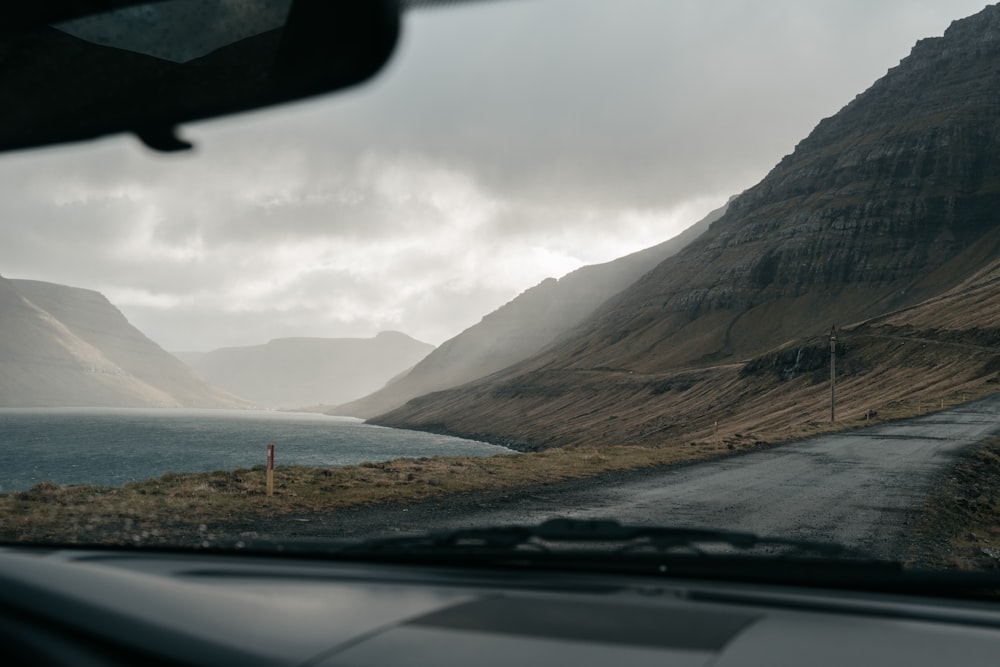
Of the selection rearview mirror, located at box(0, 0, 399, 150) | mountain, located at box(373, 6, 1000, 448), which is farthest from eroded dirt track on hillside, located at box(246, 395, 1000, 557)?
mountain, located at box(373, 6, 1000, 448)

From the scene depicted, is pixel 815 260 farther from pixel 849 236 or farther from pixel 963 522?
pixel 963 522

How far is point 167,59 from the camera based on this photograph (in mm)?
3605

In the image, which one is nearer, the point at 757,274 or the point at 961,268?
the point at 961,268

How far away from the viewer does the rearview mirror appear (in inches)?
132

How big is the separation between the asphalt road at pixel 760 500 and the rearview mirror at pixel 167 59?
730 centimetres

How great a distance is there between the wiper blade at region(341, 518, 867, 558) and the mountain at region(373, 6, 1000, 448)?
106294 millimetres

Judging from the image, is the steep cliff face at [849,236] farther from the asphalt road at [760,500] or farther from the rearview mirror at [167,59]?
the rearview mirror at [167,59]

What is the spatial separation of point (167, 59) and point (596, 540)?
10.8ft

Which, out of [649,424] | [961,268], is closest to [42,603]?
[649,424]

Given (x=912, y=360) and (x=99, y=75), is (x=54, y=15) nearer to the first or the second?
(x=99, y=75)

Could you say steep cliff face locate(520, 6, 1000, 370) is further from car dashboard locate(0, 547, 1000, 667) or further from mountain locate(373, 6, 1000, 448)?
car dashboard locate(0, 547, 1000, 667)

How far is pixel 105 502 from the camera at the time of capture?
40.0 feet

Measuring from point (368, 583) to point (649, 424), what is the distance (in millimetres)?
93095

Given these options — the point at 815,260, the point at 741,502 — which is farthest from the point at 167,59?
the point at 815,260
